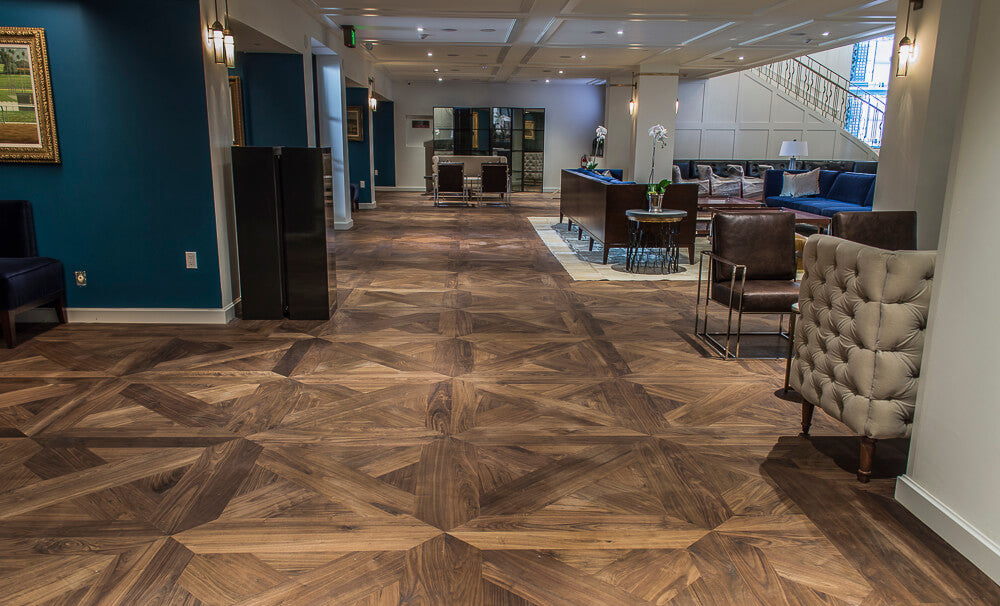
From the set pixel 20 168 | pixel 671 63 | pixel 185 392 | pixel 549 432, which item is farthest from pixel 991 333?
pixel 671 63

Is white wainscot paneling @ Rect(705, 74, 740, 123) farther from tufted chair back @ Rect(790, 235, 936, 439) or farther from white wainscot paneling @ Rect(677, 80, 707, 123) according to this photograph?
tufted chair back @ Rect(790, 235, 936, 439)

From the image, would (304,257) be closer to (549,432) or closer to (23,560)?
(549,432)

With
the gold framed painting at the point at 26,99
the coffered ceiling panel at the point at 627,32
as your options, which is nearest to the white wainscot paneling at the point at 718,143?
the coffered ceiling panel at the point at 627,32

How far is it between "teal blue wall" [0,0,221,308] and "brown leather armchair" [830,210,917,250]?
13.6ft

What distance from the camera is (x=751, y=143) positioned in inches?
580

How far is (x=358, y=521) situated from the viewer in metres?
2.48

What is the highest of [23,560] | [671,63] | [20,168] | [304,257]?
[671,63]

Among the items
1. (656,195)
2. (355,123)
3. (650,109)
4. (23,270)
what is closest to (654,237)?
(656,195)

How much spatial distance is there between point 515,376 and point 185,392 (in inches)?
70.5

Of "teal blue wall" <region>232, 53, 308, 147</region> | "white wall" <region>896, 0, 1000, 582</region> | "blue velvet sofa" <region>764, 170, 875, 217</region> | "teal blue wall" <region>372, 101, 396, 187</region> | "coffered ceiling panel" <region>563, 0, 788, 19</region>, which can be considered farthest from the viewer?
"teal blue wall" <region>372, 101, 396, 187</region>

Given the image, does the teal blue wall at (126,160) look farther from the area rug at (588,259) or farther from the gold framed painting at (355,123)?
the gold framed painting at (355,123)

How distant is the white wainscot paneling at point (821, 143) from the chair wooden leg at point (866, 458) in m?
13.3

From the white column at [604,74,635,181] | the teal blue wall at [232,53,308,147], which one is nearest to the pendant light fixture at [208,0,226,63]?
the teal blue wall at [232,53,308,147]

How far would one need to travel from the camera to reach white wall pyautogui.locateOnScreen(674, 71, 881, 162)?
14.4m
